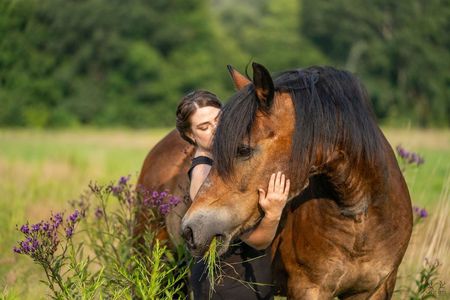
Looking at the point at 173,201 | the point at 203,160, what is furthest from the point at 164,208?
the point at 203,160

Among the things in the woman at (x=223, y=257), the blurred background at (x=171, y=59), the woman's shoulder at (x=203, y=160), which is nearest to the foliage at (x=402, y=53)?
the blurred background at (x=171, y=59)

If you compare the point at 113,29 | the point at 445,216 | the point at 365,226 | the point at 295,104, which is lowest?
the point at 445,216

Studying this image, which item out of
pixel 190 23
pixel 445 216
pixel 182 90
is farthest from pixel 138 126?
pixel 445 216

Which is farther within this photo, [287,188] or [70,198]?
[70,198]

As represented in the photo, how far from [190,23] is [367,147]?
5095 cm

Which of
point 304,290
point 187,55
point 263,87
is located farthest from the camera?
point 187,55

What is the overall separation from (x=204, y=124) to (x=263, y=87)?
769mm

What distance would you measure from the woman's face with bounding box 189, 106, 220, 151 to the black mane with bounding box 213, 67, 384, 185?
59cm

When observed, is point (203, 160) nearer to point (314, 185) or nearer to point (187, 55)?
point (314, 185)

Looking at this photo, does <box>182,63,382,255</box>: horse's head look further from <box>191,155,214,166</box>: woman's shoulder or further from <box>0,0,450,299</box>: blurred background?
<box>0,0,450,299</box>: blurred background

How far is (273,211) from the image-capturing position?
3.27 meters

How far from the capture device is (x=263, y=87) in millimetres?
3209

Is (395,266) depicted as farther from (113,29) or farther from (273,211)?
(113,29)

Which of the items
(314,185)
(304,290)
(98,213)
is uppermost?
(314,185)
